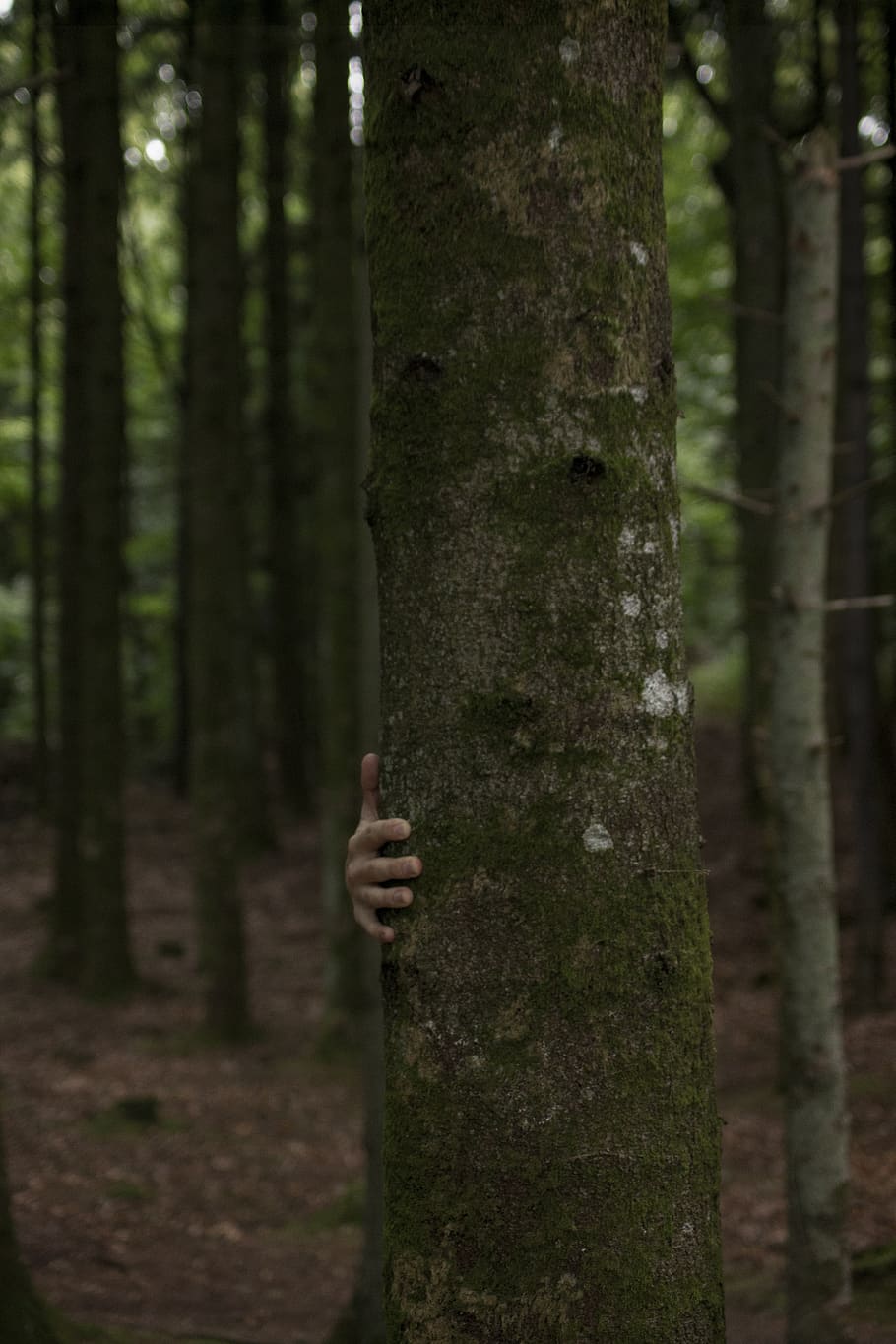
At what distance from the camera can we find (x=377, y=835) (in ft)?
6.70

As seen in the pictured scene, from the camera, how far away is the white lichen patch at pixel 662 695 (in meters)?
1.95

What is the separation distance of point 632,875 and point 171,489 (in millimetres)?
21198

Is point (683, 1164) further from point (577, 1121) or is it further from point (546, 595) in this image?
point (546, 595)

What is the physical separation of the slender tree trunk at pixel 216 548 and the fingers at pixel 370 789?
7.12m

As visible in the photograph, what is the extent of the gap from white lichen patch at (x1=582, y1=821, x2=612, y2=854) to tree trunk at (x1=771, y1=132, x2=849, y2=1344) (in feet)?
10.3

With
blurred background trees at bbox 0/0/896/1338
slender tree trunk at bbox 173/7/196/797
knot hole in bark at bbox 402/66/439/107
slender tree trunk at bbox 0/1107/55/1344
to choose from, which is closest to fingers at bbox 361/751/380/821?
knot hole in bark at bbox 402/66/439/107

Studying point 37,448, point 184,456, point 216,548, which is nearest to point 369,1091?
point 216,548

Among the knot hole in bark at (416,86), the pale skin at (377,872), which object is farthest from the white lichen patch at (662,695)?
the knot hole in bark at (416,86)

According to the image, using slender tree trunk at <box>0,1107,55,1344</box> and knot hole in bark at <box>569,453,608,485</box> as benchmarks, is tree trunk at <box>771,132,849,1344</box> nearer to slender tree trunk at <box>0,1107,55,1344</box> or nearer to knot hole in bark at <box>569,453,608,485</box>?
slender tree trunk at <box>0,1107,55,1344</box>

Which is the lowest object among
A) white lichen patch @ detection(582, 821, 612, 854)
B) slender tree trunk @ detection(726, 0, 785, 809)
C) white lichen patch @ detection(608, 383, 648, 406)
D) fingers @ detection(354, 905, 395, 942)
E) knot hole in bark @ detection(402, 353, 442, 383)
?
fingers @ detection(354, 905, 395, 942)

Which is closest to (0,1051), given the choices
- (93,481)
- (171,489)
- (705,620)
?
(93,481)

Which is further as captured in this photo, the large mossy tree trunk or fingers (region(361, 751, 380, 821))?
the large mossy tree trunk

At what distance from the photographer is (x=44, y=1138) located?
7.41 meters

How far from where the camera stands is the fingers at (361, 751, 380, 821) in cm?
233
